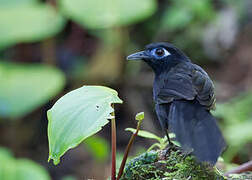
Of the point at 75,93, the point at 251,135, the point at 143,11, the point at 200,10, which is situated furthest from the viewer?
the point at 200,10

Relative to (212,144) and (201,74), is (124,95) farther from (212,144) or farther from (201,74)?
(212,144)

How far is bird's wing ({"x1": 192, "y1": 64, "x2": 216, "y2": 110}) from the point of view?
2.84 metres

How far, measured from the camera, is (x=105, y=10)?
6.39 meters

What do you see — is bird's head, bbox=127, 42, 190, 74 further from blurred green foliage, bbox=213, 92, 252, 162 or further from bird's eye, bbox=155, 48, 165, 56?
blurred green foliage, bbox=213, 92, 252, 162

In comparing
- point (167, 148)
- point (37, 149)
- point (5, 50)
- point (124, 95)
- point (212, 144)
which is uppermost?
point (212, 144)

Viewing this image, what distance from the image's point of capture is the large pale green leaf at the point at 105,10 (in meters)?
6.39

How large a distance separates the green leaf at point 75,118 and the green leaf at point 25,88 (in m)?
3.91

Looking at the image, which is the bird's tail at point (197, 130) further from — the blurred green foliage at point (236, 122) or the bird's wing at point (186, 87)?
the blurred green foliage at point (236, 122)

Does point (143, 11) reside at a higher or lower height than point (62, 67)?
higher

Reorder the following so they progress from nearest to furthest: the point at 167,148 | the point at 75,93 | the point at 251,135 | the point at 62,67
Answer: the point at 75,93 → the point at 167,148 → the point at 251,135 → the point at 62,67

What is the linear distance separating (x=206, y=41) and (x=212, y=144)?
19.6ft

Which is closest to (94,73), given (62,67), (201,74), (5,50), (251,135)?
(62,67)

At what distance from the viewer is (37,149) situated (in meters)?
→ 7.80

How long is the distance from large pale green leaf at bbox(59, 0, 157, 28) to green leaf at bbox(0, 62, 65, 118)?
0.90m
